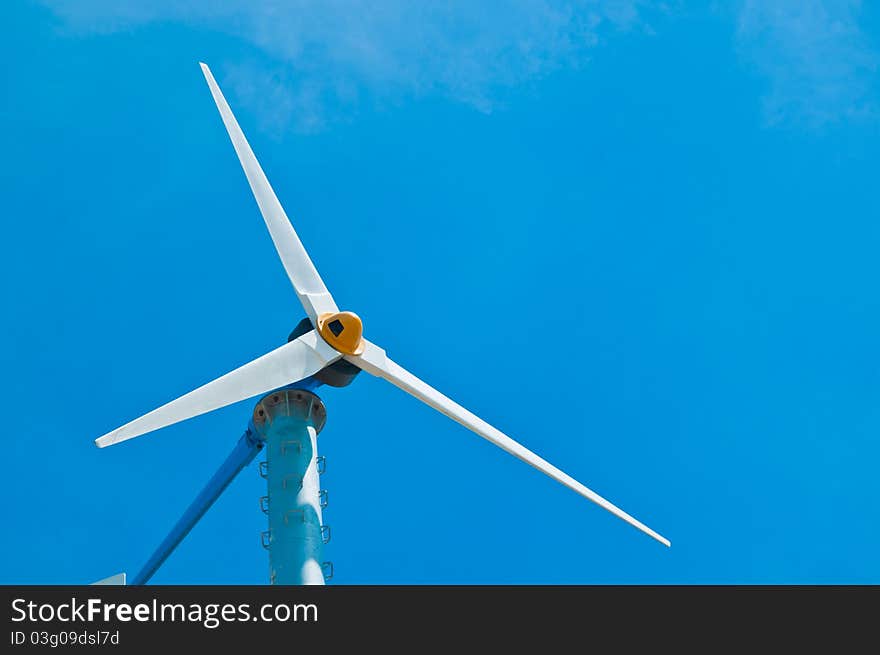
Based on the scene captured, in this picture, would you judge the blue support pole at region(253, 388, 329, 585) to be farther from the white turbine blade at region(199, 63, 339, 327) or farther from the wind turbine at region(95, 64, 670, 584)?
the white turbine blade at region(199, 63, 339, 327)

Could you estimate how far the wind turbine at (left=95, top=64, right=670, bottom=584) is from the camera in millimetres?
A: 37750

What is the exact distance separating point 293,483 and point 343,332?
5.81 m

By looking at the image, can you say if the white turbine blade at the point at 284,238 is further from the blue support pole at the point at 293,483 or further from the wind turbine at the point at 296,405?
the blue support pole at the point at 293,483

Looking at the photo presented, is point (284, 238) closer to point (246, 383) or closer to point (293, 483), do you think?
point (246, 383)

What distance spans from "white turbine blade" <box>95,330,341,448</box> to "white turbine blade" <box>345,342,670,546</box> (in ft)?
4.67

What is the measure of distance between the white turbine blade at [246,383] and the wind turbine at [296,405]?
0.04 meters

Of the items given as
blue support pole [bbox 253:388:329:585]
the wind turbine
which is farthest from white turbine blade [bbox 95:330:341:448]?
blue support pole [bbox 253:388:329:585]

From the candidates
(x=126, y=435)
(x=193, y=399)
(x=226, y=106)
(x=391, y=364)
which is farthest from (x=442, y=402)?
(x=226, y=106)

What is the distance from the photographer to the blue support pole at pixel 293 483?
3769 cm

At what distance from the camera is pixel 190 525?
1711 inches

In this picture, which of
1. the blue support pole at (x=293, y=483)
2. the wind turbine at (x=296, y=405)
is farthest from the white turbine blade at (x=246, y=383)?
the blue support pole at (x=293, y=483)

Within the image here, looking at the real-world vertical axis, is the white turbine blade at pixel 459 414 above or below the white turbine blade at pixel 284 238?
below
